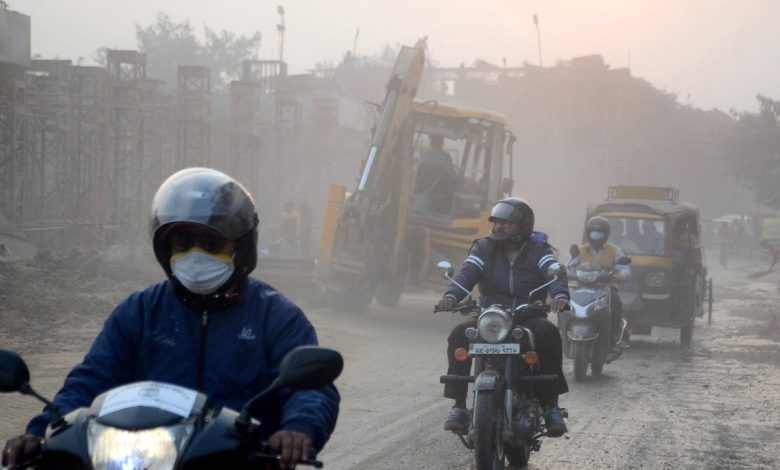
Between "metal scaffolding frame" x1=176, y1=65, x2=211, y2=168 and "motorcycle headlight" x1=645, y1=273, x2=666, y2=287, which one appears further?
"metal scaffolding frame" x1=176, y1=65, x2=211, y2=168

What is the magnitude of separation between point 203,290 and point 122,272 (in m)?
19.8

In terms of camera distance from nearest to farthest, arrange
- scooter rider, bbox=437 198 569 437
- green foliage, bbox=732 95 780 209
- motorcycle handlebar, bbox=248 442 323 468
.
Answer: motorcycle handlebar, bbox=248 442 323 468 < scooter rider, bbox=437 198 569 437 < green foliage, bbox=732 95 780 209

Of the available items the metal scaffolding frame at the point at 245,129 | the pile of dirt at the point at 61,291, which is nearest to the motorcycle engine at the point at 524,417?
the pile of dirt at the point at 61,291

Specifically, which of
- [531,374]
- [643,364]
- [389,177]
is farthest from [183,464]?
[389,177]

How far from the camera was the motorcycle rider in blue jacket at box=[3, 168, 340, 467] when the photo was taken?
3223 millimetres

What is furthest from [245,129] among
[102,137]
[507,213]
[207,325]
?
[207,325]

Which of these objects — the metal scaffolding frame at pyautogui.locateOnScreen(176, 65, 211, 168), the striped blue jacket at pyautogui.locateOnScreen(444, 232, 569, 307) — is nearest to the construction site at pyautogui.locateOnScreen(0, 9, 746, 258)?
the metal scaffolding frame at pyautogui.locateOnScreen(176, 65, 211, 168)

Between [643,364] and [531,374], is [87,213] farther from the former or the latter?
[531,374]

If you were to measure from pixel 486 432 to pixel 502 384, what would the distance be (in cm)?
40

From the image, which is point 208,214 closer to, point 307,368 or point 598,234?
point 307,368

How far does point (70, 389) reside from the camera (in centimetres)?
326

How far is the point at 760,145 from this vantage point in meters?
47.0

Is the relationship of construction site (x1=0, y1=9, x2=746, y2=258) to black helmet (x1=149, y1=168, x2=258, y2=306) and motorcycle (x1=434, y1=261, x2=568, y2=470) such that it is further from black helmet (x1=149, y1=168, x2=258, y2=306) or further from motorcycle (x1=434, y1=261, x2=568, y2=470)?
black helmet (x1=149, y1=168, x2=258, y2=306)

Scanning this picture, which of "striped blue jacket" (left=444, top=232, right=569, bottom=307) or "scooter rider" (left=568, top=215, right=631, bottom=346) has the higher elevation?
"striped blue jacket" (left=444, top=232, right=569, bottom=307)
